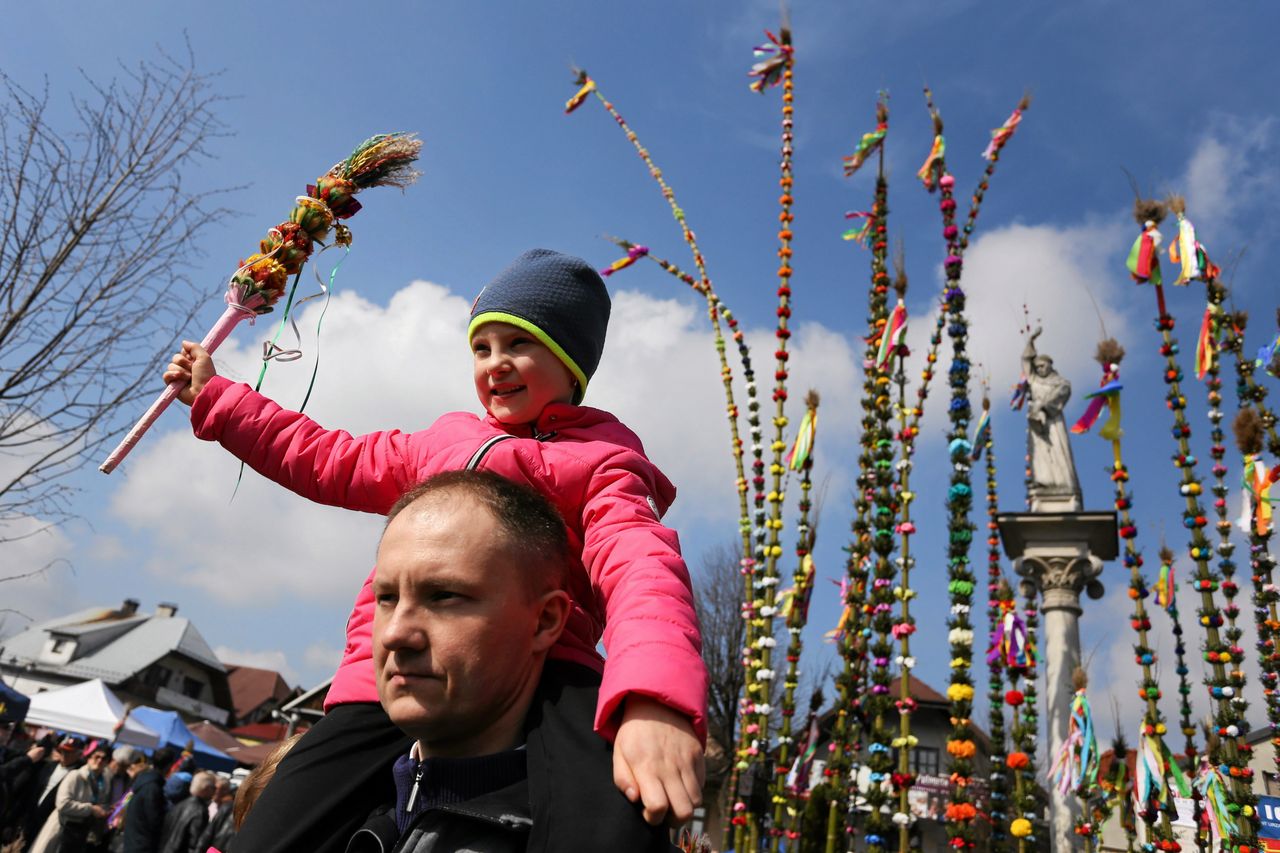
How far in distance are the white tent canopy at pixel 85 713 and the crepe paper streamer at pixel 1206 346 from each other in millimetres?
15757

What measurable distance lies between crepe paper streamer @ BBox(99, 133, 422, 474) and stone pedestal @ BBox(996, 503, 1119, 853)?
9.14 m

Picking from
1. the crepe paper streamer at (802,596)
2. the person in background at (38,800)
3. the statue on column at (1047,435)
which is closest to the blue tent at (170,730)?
the person in background at (38,800)

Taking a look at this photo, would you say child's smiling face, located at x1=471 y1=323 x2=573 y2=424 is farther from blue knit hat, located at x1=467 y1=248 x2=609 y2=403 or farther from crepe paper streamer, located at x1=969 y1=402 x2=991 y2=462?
crepe paper streamer, located at x1=969 y1=402 x2=991 y2=462

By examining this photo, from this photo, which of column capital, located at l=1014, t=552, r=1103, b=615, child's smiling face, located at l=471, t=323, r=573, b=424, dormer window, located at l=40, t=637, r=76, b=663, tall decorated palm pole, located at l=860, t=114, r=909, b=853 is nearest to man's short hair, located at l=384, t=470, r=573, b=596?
child's smiling face, located at l=471, t=323, r=573, b=424

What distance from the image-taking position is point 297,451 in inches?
67.9

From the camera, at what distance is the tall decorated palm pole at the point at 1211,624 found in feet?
19.4

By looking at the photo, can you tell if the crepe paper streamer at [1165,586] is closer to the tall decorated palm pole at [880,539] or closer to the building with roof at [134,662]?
the tall decorated palm pole at [880,539]

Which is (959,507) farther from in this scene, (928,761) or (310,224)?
(928,761)

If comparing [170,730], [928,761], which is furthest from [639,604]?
[928,761]

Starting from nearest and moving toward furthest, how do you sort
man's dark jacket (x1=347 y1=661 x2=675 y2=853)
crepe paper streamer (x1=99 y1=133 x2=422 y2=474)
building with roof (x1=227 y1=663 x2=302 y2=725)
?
man's dark jacket (x1=347 y1=661 x2=675 y2=853) < crepe paper streamer (x1=99 y1=133 x2=422 y2=474) < building with roof (x1=227 y1=663 x2=302 y2=725)

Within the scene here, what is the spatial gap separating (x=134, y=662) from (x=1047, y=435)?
43.0 meters

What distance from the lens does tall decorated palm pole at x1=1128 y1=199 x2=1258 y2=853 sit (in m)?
5.90

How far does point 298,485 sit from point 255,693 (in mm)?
60223

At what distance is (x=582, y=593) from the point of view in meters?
1.53
